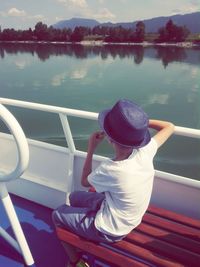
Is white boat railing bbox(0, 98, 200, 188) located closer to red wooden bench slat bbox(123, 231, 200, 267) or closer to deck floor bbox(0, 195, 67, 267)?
red wooden bench slat bbox(123, 231, 200, 267)

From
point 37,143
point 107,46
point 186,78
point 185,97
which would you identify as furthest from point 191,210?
point 107,46

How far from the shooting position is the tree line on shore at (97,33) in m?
91.4

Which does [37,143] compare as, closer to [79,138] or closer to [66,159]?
[66,159]

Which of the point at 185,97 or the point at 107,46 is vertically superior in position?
the point at 107,46

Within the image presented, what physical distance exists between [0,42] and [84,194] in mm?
99537

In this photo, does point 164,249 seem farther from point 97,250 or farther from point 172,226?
point 97,250

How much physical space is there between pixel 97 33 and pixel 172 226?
339ft

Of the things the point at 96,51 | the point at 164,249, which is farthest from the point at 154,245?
the point at 96,51

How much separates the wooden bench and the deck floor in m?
0.44

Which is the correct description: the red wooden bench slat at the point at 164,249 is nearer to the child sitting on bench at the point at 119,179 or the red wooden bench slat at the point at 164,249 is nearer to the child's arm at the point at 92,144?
the child sitting on bench at the point at 119,179

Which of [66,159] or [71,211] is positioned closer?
[71,211]

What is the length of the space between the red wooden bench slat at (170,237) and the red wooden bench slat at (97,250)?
19 centimetres

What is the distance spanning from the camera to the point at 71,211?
170 centimetres

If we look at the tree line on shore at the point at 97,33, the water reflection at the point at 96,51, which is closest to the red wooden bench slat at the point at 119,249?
the water reflection at the point at 96,51
